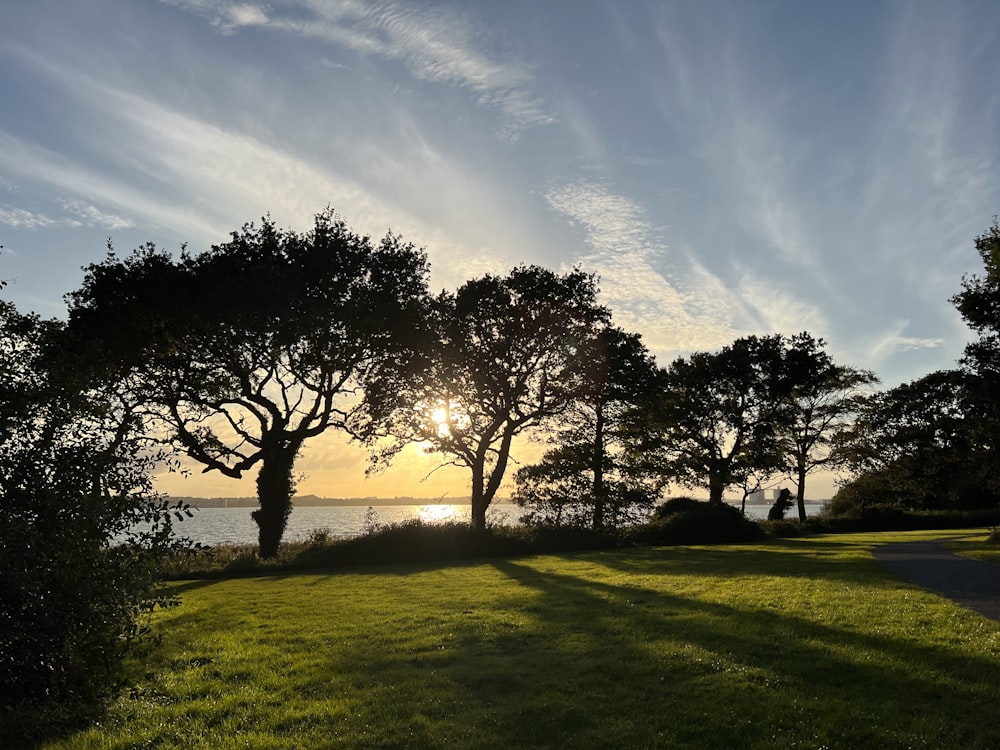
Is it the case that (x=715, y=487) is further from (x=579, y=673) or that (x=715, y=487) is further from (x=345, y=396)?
(x=579, y=673)

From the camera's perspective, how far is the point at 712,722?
7.70m

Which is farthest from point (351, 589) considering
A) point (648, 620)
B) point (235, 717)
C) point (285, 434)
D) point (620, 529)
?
point (620, 529)

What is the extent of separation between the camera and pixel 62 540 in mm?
9078

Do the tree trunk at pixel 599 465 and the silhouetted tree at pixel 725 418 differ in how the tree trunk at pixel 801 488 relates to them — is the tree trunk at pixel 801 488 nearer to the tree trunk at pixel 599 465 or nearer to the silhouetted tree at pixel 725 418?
the silhouetted tree at pixel 725 418

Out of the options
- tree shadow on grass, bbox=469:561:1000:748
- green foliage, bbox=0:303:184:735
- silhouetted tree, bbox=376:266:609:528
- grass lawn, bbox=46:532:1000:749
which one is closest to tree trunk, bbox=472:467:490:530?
silhouetted tree, bbox=376:266:609:528

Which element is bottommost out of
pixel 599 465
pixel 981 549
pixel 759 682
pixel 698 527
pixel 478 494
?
pixel 698 527

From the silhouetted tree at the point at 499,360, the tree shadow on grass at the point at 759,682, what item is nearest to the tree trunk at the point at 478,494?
the silhouetted tree at the point at 499,360

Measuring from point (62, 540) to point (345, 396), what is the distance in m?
26.4

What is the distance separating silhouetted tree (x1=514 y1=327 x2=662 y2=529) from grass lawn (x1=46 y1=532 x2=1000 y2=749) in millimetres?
24527

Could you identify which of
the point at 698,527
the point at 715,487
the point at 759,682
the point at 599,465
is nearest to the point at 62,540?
the point at 759,682

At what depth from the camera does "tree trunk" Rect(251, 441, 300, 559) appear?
33188mm

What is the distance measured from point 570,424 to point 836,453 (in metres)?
32.3

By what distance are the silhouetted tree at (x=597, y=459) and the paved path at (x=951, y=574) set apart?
17.0 metres

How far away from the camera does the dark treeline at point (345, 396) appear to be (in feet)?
30.5
